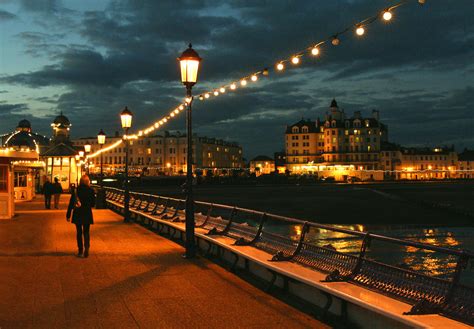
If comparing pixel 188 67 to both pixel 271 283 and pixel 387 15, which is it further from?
pixel 271 283

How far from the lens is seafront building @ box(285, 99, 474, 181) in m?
164

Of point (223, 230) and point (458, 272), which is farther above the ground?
point (458, 272)

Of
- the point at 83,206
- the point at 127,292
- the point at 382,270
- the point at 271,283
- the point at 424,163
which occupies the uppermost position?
the point at 424,163

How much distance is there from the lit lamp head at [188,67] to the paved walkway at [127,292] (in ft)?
12.9

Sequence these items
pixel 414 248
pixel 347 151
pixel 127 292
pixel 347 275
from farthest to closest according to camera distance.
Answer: pixel 347 151 < pixel 414 248 < pixel 127 292 < pixel 347 275

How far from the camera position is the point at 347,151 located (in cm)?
16462

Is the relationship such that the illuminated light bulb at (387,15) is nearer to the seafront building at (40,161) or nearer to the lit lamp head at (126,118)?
the lit lamp head at (126,118)

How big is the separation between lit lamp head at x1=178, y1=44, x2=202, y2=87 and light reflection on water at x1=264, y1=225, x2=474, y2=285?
165 inches

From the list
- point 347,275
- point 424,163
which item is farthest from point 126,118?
point 424,163

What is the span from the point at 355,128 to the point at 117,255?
154m

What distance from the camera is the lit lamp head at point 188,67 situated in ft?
46.9

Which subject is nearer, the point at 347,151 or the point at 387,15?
the point at 387,15

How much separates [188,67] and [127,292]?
604cm

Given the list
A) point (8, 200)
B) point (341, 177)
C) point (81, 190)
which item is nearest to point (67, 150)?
point (8, 200)
